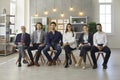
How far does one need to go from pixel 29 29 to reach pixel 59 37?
19.7 feet

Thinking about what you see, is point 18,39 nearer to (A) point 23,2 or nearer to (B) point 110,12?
(A) point 23,2

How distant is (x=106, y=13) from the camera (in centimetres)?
1285

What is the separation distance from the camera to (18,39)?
6.93m

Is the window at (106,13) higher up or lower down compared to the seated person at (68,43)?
higher up

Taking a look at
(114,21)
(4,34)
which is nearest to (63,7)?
(114,21)

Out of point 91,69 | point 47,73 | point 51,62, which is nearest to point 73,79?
point 47,73

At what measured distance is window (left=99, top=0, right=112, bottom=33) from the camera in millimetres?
12812

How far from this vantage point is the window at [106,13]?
1281 cm

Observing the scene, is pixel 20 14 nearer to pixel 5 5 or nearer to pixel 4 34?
pixel 5 5

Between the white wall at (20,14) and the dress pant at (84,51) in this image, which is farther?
the white wall at (20,14)

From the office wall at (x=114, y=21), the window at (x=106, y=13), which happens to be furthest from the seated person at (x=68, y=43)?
the window at (x=106, y=13)

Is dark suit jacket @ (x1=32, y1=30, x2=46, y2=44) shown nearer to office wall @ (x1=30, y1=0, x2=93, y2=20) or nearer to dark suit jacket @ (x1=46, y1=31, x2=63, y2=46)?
dark suit jacket @ (x1=46, y1=31, x2=63, y2=46)

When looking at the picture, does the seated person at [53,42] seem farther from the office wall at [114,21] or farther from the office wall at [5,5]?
the office wall at [114,21]

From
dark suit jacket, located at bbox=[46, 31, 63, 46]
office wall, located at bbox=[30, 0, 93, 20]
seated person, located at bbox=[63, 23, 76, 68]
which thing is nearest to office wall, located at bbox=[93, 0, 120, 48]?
office wall, located at bbox=[30, 0, 93, 20]
